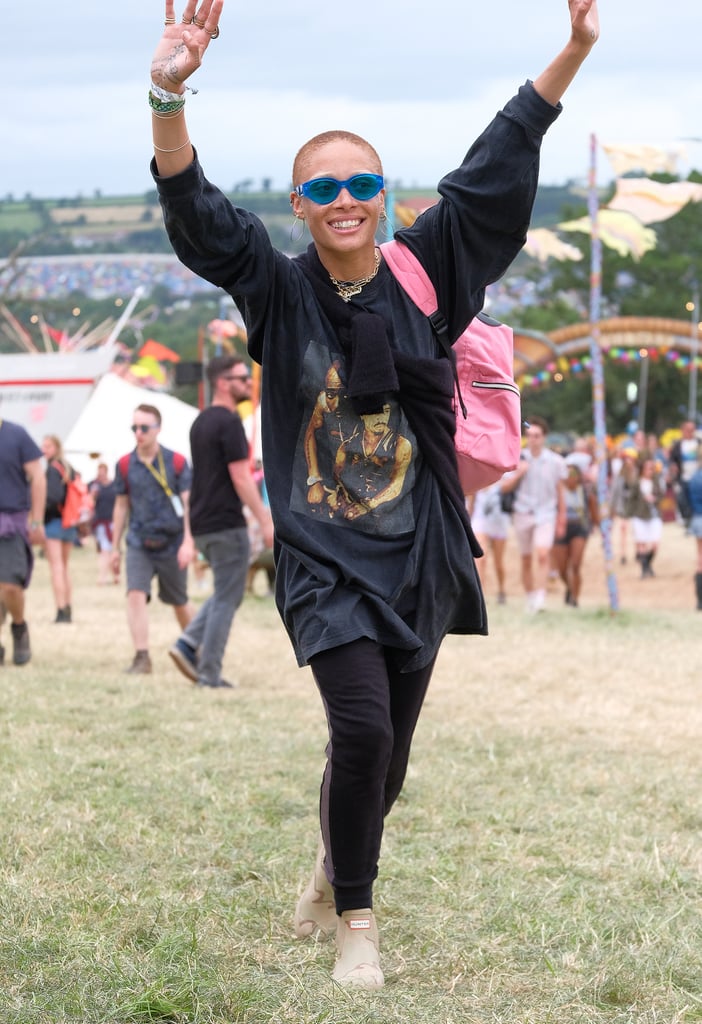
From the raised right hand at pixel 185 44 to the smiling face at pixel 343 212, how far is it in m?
0.49

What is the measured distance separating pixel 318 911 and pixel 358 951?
1.37ft

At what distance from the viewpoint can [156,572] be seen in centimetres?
1073

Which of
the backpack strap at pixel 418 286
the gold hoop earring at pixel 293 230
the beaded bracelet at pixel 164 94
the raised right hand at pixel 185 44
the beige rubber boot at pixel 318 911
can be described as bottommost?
the beige rubber boot at pixel 318 911

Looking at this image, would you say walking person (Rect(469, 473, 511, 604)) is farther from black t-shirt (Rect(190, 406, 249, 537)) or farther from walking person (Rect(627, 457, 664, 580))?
black t-shirt (Rect(190, 406, 249, 537))

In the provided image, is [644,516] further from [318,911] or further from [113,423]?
[318,911]

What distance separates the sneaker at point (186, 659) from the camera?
392 inches

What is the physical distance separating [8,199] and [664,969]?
192683mm

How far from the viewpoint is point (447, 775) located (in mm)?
6848

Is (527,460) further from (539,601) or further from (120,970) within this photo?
(120,970)

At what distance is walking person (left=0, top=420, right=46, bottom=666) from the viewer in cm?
1044

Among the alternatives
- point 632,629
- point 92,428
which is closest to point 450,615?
point 632,629

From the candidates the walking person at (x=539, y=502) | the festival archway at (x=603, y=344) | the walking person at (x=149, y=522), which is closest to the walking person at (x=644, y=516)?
the festival archway at (x=603, y=344)

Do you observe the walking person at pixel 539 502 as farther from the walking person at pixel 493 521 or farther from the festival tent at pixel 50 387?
the festival tent at pixel 50 387

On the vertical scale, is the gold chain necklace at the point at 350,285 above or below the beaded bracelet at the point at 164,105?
below
